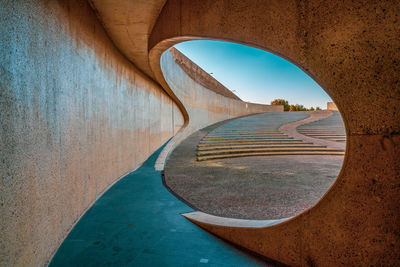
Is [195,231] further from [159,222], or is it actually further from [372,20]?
[372,20]

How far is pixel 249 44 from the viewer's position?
2.65 meters

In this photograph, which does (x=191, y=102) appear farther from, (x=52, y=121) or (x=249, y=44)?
(x=52, y=121)

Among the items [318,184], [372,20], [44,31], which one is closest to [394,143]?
[372,20]

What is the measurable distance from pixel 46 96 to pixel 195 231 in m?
2.66

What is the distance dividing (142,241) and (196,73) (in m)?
16.1

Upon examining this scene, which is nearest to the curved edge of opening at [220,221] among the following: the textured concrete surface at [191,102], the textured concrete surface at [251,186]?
the textured concrete surface at [251,186]

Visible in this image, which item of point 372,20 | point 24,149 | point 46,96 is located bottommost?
point 24,149

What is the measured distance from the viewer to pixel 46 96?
8.21 ft

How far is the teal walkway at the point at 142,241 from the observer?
95.3 inches

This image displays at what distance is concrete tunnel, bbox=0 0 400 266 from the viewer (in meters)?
1.67

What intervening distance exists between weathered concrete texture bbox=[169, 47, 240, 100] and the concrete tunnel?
9739mm

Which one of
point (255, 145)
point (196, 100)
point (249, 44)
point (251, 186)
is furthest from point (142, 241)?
point (196, 100)

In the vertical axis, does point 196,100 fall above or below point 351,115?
above

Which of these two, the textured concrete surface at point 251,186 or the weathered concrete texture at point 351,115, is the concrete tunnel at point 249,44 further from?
the textured concrete surface at point 251,186
